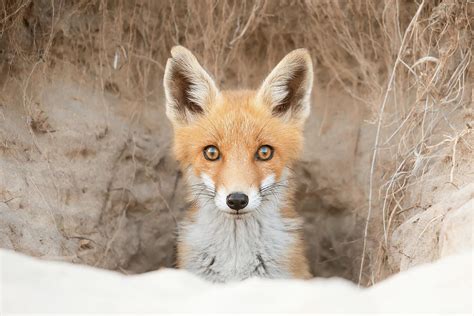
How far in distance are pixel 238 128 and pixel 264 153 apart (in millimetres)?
220

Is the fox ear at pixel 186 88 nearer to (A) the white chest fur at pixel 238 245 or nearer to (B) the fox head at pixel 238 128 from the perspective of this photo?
(B) the fox head at pixel 238 128

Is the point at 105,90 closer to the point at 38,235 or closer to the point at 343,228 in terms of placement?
the point at 38,235

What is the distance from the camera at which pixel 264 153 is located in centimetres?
387

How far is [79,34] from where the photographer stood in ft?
15.4

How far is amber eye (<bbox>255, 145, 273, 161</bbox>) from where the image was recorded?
3.85 metres

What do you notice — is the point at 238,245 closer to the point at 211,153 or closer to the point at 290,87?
the point at 211,153

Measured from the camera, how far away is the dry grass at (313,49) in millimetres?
4168

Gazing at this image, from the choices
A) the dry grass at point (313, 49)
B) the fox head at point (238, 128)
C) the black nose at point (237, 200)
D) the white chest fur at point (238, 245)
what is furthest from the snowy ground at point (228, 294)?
the dry grass at point (313, 49)

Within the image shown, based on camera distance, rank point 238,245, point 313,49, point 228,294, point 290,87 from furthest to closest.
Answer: point 313,49, point 290,87, point 238,245, point 228,294

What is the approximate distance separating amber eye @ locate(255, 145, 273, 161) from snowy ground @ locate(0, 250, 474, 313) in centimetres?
139

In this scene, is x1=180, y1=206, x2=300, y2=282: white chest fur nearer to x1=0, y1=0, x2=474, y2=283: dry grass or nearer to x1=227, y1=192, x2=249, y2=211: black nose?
x1=227, y1=192, x2=249, y2=211: black nose

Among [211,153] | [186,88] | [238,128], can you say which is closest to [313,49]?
[186,88]

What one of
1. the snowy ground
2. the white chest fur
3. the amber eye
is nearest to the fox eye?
the amber eye

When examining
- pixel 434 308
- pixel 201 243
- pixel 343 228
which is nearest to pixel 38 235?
pixel 201 243
